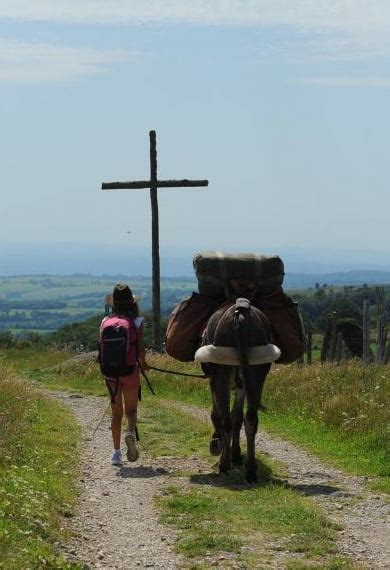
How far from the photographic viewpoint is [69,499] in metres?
11.2

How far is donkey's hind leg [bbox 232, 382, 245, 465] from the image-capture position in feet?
45.0

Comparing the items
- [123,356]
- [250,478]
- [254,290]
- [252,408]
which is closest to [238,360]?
A: [252,408]

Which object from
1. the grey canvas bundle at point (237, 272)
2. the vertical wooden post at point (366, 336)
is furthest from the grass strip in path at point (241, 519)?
the vertical wooden post at point (366, 336)

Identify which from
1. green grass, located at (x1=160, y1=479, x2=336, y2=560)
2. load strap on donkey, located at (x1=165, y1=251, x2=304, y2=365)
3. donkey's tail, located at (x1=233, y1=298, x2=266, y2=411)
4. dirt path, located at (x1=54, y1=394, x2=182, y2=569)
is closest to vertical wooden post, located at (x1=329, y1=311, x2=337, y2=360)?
dirt path, located at (x1=54, y1=394, x2=182, y2=569)

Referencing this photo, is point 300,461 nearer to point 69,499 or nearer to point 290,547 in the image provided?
point 69,499

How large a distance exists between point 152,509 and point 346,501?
2.08 meters

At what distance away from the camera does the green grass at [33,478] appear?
8438mm

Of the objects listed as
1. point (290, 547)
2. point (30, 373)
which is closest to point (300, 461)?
point (290, 547)

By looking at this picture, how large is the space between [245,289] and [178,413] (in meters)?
6.55

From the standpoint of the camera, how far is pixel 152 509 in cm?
1104

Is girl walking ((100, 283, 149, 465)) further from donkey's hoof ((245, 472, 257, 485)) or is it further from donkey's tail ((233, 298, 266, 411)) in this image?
donkey's hoof ((245, 472, 257, 485))

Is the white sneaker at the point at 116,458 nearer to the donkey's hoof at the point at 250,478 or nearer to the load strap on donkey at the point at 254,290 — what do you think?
the load strap on donkey at the point at 254,290

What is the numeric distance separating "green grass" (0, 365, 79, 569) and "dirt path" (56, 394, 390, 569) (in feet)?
0.77

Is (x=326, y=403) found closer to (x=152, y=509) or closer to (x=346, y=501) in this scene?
(x=346, y=501)
